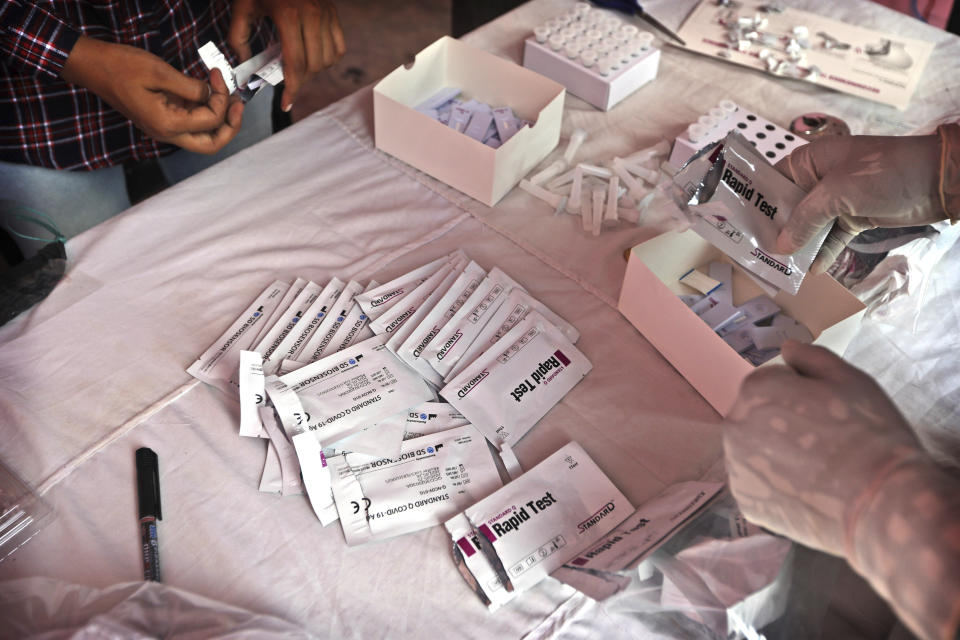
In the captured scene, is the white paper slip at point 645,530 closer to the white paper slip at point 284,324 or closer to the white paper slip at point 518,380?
the white paper slip at point 518,380

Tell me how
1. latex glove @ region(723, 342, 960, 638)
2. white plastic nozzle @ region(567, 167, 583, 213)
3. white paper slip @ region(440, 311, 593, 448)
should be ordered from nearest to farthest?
latex glove @ region(723, 342, 960, 638) → white paper slip @ region(440, 311, 593, 448) → white plastic nozzle @ region(567, 167, 583, 213)

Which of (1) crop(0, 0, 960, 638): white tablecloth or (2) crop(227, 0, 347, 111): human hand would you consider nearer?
(1) crop(0, 0, 960, 638): white tablecloth

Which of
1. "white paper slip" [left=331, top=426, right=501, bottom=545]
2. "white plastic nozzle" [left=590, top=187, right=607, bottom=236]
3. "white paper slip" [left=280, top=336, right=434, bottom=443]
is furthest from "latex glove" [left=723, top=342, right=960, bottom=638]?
"white plastic nozzle" [left=590, top=187, right=607, bottom=236]

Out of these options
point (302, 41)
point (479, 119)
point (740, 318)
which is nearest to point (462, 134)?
point (479, 119)

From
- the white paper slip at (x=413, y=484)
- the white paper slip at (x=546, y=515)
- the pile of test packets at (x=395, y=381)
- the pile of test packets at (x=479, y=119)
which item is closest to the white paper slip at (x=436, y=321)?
the pile of test packets at (x=395, y=381)

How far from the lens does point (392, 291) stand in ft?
3.73

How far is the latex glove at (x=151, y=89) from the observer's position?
1.13 m

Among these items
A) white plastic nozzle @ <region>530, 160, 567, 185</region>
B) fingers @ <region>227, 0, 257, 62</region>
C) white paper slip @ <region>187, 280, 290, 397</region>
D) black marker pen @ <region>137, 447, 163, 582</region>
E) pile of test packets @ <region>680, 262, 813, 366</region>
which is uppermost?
fingers @ <region>227, 0, 257, 62</region>

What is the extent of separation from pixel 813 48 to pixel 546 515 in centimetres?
139

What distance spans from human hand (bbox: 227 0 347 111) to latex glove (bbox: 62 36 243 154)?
153 mm

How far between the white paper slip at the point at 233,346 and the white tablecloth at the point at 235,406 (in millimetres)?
21

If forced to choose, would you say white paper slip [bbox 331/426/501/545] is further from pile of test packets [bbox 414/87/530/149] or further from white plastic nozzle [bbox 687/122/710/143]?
white plastic nozzle [bbox 687/122/710/143]

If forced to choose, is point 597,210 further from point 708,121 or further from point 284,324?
point 284,324

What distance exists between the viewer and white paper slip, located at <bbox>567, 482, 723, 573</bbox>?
0.76 meters
